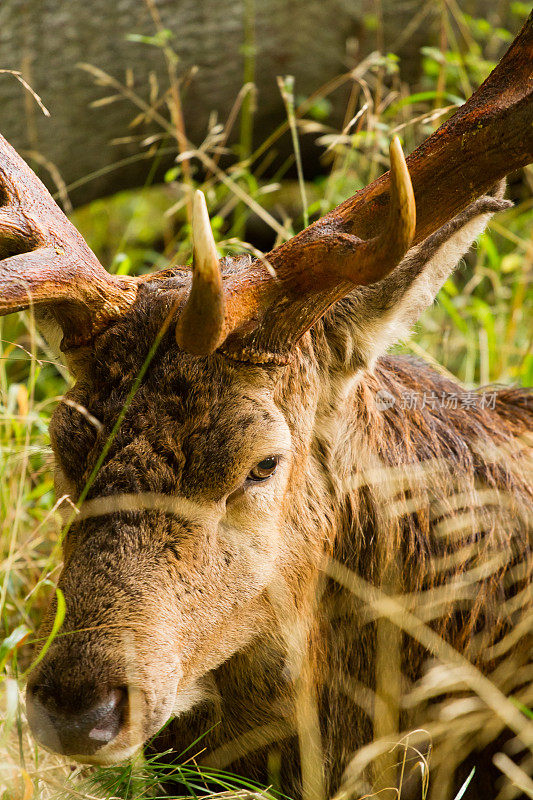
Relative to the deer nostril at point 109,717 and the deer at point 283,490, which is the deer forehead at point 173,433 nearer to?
the deer at point 283,490

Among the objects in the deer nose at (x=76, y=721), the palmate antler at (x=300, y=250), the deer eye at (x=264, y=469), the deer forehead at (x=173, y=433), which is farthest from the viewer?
the deer eye at (x=264, y=469)

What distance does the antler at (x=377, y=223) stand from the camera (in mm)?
2521

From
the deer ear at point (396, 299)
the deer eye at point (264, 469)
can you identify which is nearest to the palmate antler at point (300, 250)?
the deer ear at point (396, 299)

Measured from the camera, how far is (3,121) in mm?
5418

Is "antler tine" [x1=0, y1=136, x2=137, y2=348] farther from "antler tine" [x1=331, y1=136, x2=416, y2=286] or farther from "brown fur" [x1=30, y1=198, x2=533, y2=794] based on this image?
"antler tine" [x1=331, y1=136, x2=416, y2=286]

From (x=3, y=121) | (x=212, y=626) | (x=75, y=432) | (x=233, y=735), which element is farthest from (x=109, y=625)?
(x=3, y=121)

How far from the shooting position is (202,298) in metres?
2.41

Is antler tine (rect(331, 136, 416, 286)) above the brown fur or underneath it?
above

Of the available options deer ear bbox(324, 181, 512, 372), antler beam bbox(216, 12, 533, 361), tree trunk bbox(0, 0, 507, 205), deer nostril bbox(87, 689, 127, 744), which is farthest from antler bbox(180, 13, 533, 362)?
tree trunk bbox(0, 0, 507, 205)

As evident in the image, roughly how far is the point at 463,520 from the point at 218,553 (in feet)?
3.32

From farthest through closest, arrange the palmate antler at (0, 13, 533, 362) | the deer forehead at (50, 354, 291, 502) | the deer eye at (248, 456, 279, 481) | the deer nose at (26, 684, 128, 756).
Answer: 1. the deer eye at (248, 456, 279, 481)
2. the deer forehead at (50, 354, 291, 502)
3. the palmate antler at (0, 13, 533, 362)
4. the deer nose at (26, 684, 128, 756)

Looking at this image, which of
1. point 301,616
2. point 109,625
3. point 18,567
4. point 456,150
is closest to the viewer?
point 109,625

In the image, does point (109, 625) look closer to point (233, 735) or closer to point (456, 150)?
point (233, 735)

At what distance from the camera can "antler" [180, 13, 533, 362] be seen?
252 centimetres
